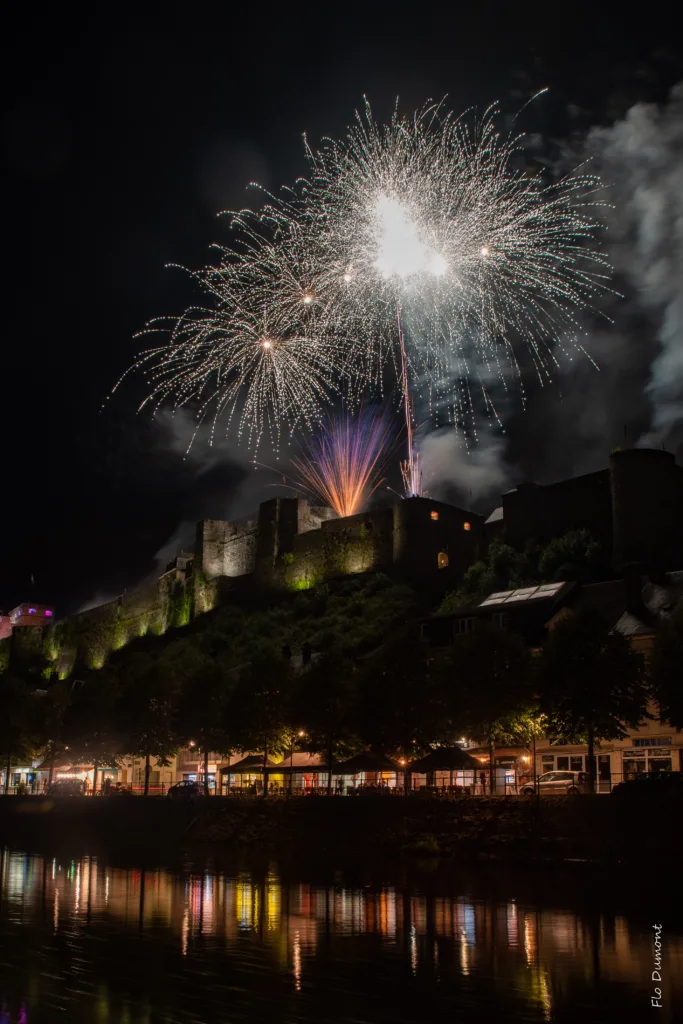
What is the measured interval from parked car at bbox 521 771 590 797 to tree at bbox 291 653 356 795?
9.73 meters

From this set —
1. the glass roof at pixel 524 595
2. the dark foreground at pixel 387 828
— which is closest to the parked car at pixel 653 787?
the dark foreground at pixel 387 828

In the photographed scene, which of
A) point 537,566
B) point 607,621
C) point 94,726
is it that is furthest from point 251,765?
point 537,566

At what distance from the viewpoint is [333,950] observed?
2058 cm

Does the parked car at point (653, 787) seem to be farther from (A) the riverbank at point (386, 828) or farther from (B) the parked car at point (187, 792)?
(B) the parked car at point (187, 792)

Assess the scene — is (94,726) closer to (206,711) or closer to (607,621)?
(206,711)

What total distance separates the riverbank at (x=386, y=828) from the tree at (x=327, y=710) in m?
4.47

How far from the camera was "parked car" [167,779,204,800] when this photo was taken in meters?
52.1

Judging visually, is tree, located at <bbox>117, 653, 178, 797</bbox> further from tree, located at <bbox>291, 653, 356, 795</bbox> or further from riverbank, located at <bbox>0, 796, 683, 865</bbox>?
tree, located at <bbox>291, 653, 356, 795</bbox>

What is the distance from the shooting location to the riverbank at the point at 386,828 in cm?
3406

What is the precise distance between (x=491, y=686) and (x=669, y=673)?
25.3ft

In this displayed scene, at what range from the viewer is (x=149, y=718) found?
6275cm

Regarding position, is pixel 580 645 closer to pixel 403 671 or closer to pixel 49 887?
pixel 403 671

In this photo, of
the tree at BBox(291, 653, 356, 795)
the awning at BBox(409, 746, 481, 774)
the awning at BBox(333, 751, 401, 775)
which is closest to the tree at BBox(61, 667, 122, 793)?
the tree at BBox(291, 653, 356, 795)

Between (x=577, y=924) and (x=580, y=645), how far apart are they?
64.3ft
